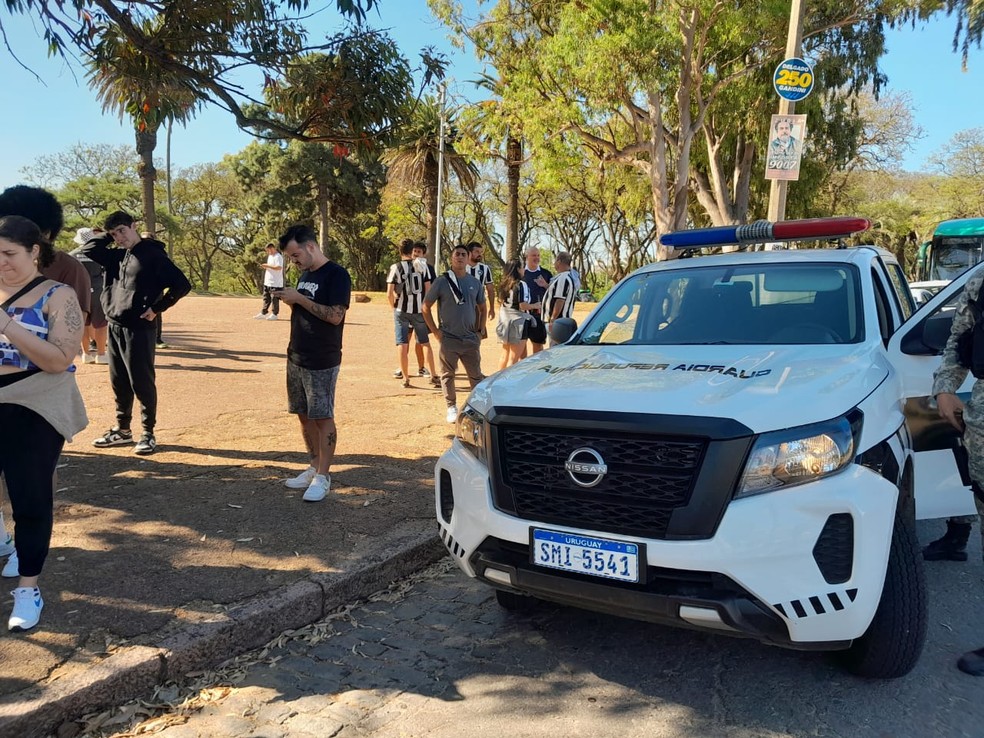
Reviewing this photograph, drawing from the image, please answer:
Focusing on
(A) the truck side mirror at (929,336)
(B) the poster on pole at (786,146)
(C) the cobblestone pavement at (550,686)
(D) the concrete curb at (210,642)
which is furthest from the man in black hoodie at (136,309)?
(B) the poster on pole at (786,146)

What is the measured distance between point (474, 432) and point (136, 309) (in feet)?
12.8

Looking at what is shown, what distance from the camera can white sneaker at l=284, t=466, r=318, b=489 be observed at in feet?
17.7

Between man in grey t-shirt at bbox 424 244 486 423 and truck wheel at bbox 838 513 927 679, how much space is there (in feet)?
15.1

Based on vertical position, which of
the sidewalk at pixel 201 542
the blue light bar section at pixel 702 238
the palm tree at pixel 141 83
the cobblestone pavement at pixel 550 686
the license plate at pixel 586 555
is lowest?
the cobblestone pavement at pixel 550 686

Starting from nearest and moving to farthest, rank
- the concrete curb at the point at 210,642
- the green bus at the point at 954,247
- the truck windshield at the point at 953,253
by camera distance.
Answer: the concrete curb at the point at 210,642 → the green bus at the point at 954,247 → the truck windshield at the point at 953,253

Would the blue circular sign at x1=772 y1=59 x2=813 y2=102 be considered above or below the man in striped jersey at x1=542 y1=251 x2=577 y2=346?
above

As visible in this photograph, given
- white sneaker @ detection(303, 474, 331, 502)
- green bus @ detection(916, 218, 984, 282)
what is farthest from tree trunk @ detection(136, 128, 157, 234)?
green bus @ detection(916, 218, 984, 282)

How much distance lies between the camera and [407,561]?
4395 millimetres

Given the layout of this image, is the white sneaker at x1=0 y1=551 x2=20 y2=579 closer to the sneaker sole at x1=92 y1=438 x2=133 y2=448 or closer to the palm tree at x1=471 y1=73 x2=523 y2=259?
the sneaker sole at x1=92 y1=438 x2=133 y2=448

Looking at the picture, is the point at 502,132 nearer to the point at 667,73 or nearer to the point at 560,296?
the point at 667,73

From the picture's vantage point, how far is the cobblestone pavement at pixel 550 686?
2.84m

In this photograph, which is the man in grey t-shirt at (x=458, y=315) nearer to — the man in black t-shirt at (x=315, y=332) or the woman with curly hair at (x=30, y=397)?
the man in black t-shirt at (x=315, y=332)

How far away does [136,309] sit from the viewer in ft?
19.7

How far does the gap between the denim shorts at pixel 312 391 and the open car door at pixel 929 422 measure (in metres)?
3.36
